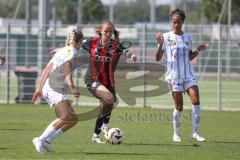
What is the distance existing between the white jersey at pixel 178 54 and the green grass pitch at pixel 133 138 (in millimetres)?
1277

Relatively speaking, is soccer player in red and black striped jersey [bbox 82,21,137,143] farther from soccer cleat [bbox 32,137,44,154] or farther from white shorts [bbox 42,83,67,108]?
soccer cleat [bbox 32,137,44,154]

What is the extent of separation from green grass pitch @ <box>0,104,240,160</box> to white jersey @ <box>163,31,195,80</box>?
4.19 ft

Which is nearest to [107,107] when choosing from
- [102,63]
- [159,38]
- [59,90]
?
[102,63]

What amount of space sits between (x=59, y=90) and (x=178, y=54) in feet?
10.0

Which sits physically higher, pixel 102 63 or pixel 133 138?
pixel 102 63

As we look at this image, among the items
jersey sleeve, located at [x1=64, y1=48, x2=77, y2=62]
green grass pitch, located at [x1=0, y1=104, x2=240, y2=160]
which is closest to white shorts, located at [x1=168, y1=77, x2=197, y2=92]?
green grass pitch, located at [x1=0, y1=104, x2=240, y2=160]

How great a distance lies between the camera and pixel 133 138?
1461 centimetres

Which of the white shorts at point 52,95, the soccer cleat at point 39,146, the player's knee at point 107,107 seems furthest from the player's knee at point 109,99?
the soccer cleat at point 39,146

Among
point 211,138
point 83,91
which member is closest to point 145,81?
point 83,91

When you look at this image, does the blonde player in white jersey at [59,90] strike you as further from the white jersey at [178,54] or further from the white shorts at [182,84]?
the white shorts at [182,84]

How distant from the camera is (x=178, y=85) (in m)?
14.0

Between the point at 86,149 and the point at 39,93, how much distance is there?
141cm

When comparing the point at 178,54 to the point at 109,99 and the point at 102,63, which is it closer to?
the point at 102,63

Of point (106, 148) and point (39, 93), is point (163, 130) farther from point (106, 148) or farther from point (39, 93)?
point (39, 93)
